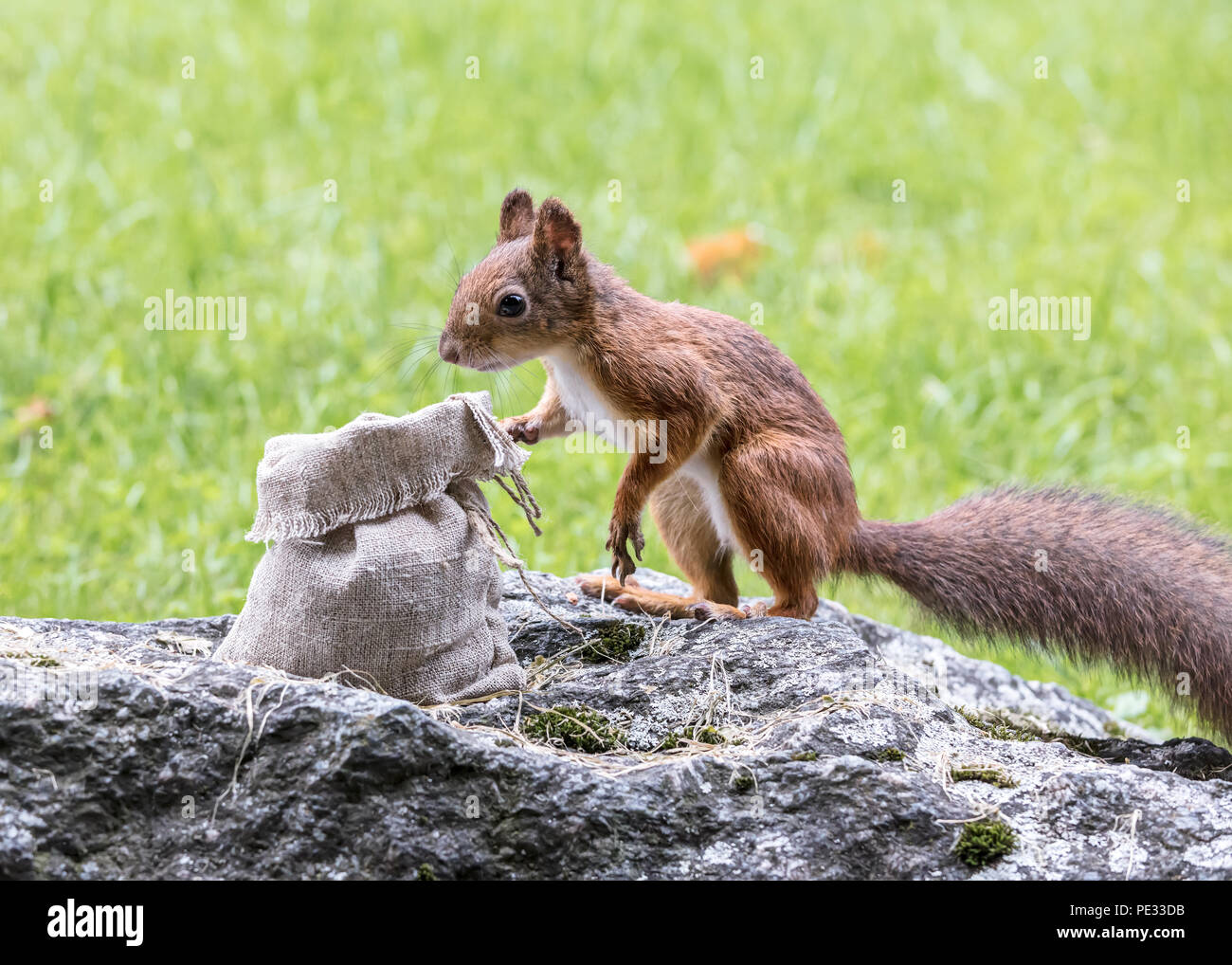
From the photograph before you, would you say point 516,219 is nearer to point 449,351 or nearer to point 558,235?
point 558,235

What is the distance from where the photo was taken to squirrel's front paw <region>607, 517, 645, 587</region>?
4.04 m

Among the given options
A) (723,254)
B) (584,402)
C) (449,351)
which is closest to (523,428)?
(584,402)

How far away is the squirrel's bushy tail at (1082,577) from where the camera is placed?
3.89 m

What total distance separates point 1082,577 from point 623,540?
1.30m

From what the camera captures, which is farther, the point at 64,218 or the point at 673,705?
the point at 64,218

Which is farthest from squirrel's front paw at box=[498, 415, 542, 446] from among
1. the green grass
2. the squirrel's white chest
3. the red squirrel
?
the green grass

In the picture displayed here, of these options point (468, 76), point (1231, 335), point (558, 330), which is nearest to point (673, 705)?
point (558, 330)

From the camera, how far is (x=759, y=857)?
296 cm

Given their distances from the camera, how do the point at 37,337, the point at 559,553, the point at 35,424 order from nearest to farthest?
the point at 559,553, the point at 35,424, the point at 37,337

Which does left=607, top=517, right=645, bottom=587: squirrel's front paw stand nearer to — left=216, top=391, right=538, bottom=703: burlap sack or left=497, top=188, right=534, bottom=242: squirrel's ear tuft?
left=216, top=391, right=538, bottom=703: burlap sack

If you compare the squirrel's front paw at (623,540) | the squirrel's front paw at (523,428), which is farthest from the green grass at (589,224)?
the squirrel's front paw at (523,428)

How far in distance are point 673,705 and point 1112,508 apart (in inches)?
62.0
